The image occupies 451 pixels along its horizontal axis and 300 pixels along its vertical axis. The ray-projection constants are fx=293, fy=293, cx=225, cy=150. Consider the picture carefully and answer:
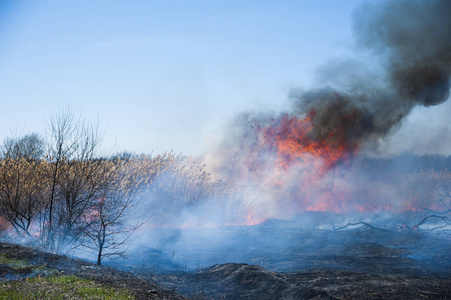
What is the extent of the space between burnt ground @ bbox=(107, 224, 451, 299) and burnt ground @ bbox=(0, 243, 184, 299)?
1429mm

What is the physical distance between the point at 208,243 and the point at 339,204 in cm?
1322

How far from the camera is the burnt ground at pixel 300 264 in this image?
7.35 m

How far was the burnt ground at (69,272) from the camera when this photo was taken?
263 inches

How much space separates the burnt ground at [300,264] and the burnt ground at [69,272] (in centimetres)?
143

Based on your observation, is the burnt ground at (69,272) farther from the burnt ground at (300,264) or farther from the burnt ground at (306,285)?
the burnt ground at (306,285)

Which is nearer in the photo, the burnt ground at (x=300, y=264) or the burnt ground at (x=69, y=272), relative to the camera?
the burnt ground at (x=69, y=272)

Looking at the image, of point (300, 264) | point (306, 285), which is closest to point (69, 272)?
point (306, 285)

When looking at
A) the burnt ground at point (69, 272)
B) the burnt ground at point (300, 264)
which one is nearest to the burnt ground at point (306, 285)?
the burnt ground at point (300, 264)

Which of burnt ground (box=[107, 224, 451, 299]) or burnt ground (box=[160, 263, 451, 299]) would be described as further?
burnt ground (box=[107, 224, 451, 299])

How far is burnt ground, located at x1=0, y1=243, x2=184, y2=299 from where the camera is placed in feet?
21.9

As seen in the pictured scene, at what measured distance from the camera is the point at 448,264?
981 centimetres

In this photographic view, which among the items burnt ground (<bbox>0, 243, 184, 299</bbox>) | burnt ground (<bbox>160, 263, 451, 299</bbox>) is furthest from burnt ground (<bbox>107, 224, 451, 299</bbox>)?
burnt ground (<bbox>0, 243, 184, 299</bbox>)

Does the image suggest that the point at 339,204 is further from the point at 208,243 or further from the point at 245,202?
the point at 208,243

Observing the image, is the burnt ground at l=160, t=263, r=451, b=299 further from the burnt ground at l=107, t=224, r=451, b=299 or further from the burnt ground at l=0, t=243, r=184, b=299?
the burnt ground at l=0, t=243, r=184, b=299
